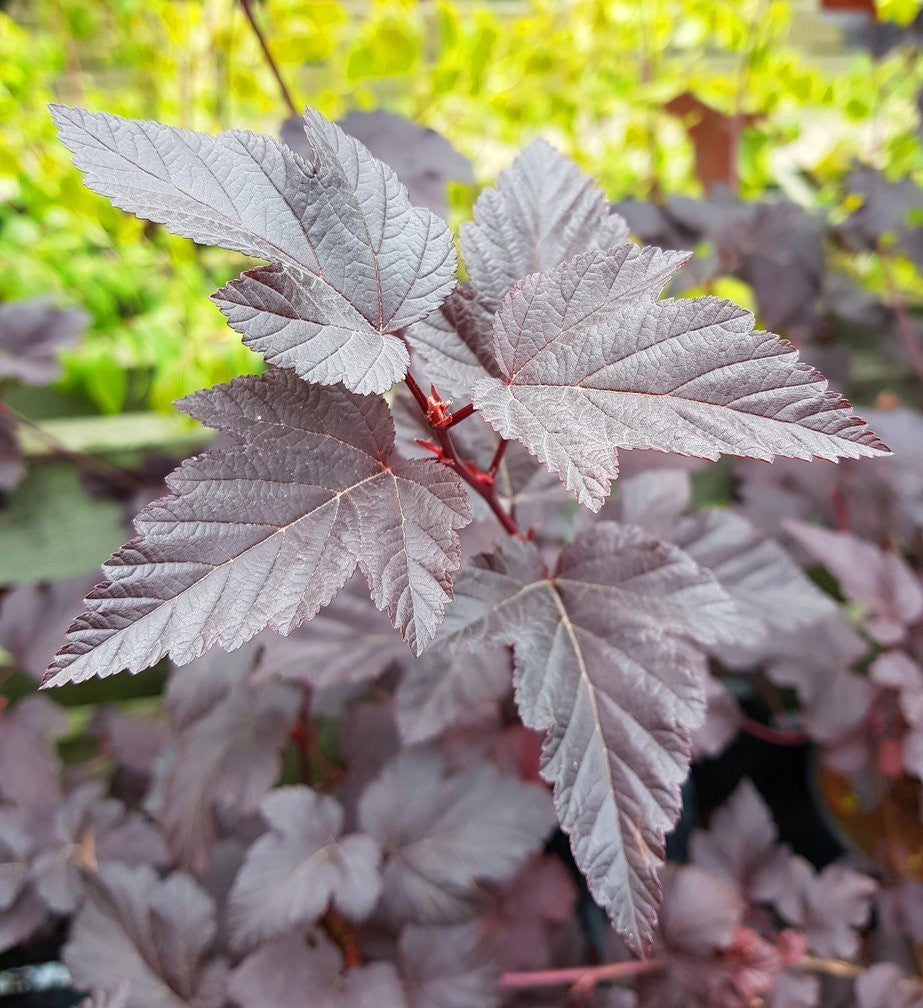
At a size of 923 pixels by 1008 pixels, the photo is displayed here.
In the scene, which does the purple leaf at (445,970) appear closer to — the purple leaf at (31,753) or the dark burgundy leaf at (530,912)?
the dark burgundy leaf at (530,912)

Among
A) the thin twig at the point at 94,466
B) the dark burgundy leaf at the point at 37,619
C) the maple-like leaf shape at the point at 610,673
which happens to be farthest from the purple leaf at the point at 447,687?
the thin twig at the point at 94,466

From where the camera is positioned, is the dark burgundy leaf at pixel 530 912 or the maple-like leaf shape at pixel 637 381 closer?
the maple-like leaf shape at pixel 637 381

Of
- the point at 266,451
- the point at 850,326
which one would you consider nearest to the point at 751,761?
the point at 850,326

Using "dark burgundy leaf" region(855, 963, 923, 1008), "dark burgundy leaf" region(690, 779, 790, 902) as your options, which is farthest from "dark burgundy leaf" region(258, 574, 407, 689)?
"dark burgundy leaf" region(855, 963, 923, 1008)

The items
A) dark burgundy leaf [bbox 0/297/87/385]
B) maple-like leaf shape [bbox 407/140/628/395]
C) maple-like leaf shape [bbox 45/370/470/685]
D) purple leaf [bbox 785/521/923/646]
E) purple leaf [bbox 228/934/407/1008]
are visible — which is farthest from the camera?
dark burgundy leaf [bbox 0/297/87/385]

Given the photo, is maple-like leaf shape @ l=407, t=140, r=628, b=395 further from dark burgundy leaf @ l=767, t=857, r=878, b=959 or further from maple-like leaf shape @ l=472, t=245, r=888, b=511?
dark burgundy leaf @ l=767, t=857, r=878, b=959

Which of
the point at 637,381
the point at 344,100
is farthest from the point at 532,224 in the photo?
the point at 344,100

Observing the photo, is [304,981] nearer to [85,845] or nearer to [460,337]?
[85,845]
